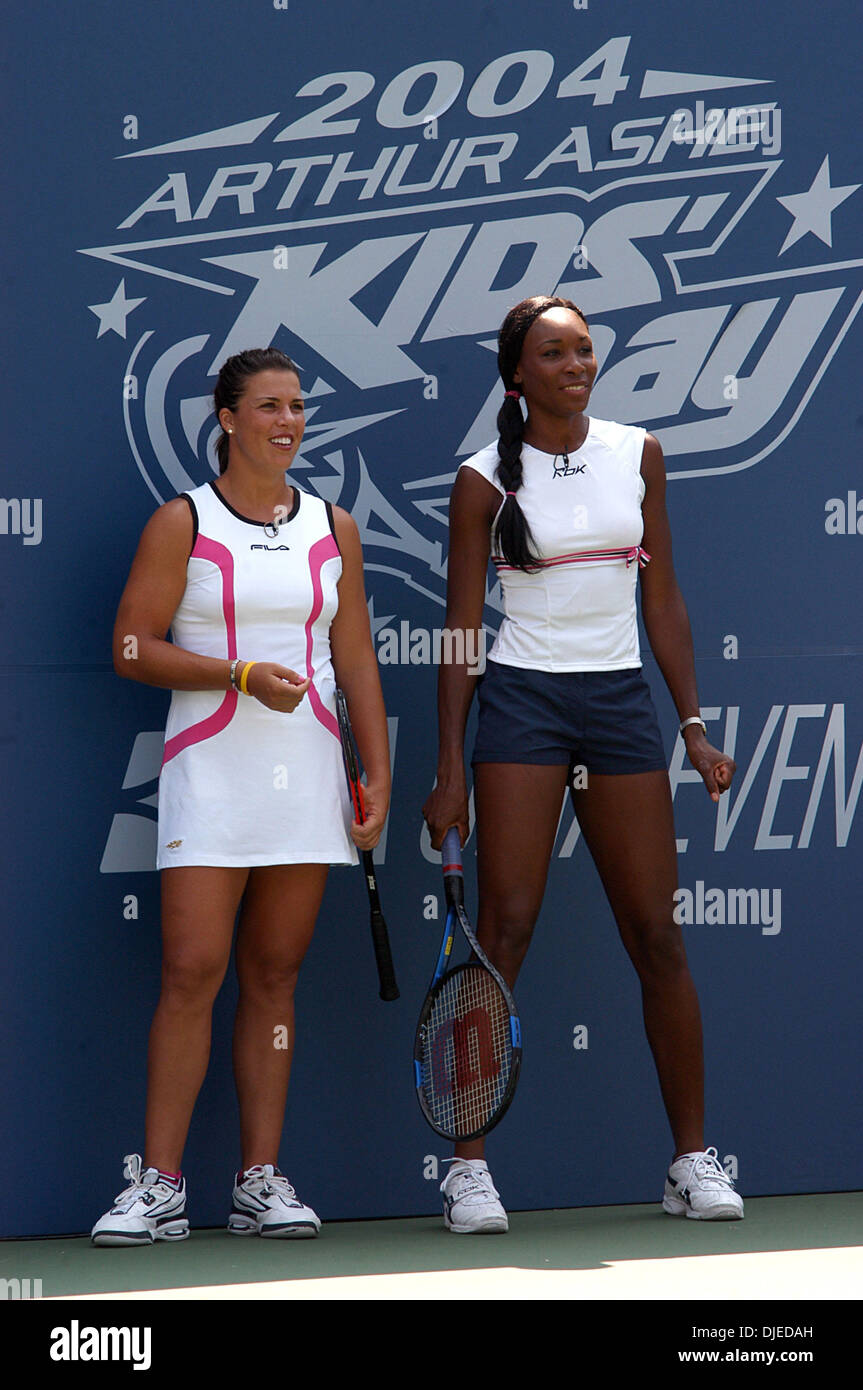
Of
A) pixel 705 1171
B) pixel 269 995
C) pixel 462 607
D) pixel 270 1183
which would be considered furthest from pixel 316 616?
pixel 705 1171

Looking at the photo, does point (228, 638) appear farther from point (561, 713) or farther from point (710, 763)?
point (710, 763)

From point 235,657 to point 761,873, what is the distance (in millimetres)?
1617

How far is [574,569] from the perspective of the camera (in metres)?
4.01

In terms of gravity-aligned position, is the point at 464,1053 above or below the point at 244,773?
below

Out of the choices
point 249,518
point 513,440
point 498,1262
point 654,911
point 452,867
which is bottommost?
point 498,1262

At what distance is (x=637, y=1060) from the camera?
450cm

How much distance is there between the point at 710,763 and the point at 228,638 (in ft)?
3.80

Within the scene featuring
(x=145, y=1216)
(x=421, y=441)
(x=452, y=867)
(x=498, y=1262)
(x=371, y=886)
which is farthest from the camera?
(x=421, y=441)

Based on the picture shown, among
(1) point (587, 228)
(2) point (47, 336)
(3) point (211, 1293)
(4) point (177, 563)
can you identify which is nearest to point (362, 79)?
(1) point (587, 228)

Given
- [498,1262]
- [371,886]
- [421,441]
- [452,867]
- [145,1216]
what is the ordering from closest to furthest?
1. [498,1262]
2. [145,1216]
3. [452,867]
4. [371,886]
5. [421,441]

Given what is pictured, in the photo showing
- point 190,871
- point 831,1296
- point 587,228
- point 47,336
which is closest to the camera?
point 831,1296

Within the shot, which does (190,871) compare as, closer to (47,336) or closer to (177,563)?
(177,563)

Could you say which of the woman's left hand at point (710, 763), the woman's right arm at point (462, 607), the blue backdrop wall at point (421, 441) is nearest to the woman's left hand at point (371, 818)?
the woman's right arm at point (462, 607)

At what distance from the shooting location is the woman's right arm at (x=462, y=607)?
4008mm
